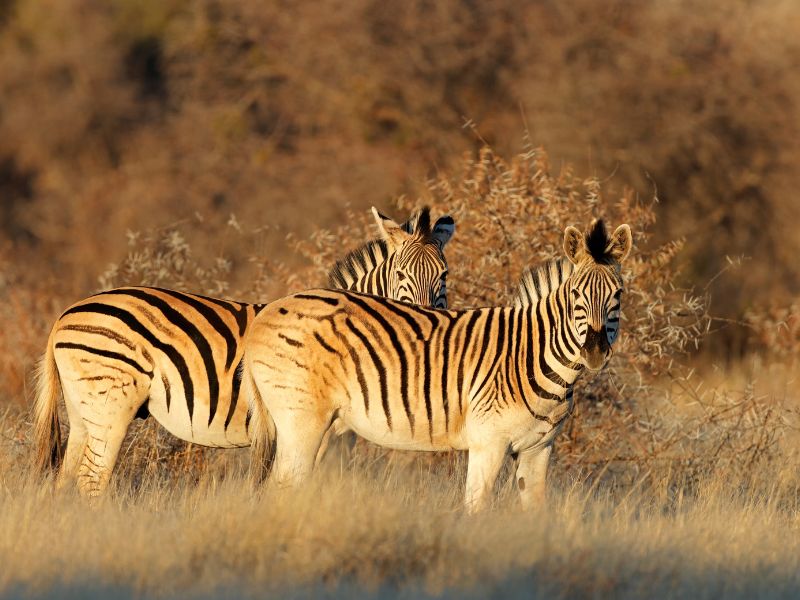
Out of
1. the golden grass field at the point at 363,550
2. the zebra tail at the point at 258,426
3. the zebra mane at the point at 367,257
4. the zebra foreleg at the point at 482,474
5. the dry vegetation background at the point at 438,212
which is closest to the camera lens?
the golden grass field at the point at 363,550

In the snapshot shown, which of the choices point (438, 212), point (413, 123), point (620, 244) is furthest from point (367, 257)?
point (413, 123)

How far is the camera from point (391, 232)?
8.89 meters

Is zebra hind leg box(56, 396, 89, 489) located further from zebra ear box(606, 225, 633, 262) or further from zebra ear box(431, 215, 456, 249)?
zebra ear box(606, 225, 633, 262)

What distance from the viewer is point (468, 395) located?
7285mm

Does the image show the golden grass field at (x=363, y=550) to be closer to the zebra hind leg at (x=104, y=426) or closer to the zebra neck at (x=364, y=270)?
the zebra hind leg at (x=104, y=426)

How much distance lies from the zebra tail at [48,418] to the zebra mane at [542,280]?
2665 mm

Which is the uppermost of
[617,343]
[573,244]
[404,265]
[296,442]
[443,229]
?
[443,229]

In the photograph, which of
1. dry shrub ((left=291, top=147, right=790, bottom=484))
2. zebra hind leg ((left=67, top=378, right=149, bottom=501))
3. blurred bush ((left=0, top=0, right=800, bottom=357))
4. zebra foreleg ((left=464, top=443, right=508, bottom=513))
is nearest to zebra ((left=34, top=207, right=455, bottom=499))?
zebra hind leg ((left=67, top=378, right=149, bottom=501))

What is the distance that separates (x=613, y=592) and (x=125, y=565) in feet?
6.94

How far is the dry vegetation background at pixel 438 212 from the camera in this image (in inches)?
238

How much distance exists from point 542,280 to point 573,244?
39 centimetres

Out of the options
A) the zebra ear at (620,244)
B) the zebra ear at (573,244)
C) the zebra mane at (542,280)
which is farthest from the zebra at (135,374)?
the zebra ear at (620,244)

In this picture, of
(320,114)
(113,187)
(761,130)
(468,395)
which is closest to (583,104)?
(761,130)

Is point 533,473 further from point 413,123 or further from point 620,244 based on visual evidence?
point 413,123
